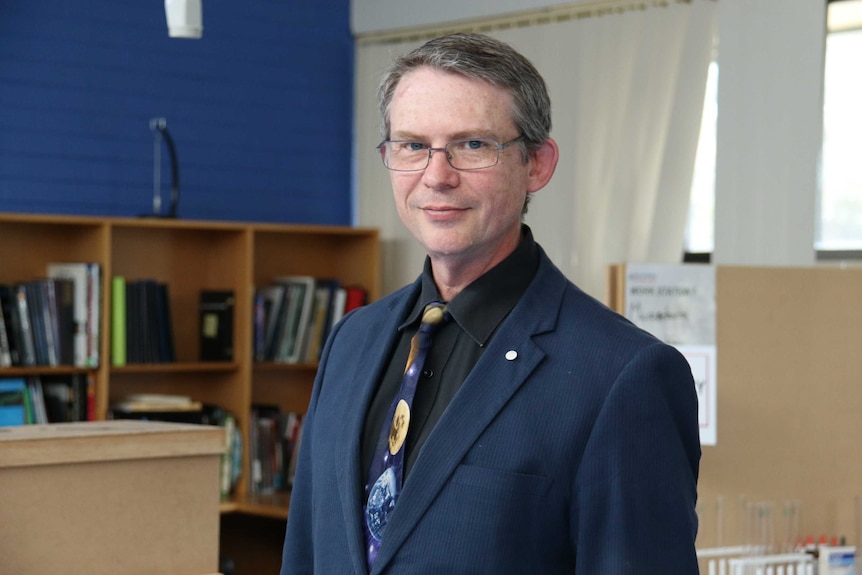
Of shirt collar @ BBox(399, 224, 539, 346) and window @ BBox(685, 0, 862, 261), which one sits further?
window @ BBox(685, 0, 862, 261)

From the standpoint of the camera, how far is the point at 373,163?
5.86 m

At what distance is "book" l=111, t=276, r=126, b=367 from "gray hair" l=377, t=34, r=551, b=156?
371 centimetres

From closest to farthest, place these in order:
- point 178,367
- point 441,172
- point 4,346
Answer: point 441,172 → point 4,346 → point 178,367

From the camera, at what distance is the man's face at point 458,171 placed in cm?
133

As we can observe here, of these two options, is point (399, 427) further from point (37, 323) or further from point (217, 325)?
point (217, 325)

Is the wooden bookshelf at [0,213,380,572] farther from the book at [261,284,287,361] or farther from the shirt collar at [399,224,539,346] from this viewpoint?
the shirt collar at [399,224,539,346]

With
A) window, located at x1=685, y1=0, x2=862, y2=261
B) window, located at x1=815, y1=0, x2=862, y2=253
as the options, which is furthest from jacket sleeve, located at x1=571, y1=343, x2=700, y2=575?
window, located at x1=815, y1=0, x2=862, y2=253

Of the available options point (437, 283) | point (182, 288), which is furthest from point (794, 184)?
point (437, 283)

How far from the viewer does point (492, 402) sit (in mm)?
1304

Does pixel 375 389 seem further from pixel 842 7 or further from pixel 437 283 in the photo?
pixel 842 7

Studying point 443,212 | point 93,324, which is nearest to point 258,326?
point 93,324

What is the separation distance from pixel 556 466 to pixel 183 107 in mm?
4612

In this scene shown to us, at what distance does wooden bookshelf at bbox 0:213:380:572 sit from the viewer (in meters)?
4.89

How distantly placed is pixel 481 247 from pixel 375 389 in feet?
0.79
